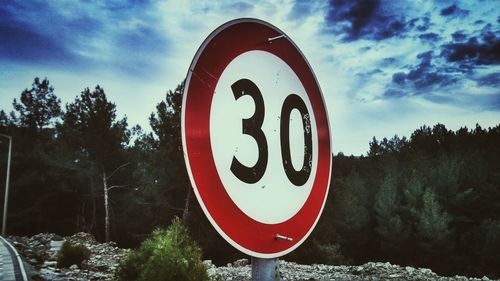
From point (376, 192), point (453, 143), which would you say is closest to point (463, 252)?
point (376, 192)

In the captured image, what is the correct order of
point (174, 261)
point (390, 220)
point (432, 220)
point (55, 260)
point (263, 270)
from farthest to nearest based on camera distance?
point (390, 220)
point (432, 220)
point (55, 260)
point (174, 261)
point (263, 270)

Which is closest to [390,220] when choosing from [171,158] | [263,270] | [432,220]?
[432,220]

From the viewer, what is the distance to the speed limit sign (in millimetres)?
849

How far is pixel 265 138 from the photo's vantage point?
3.35 feet

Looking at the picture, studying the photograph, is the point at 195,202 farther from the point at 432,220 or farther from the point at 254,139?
the point at 254,139

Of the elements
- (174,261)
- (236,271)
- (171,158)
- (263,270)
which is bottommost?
(236,271)

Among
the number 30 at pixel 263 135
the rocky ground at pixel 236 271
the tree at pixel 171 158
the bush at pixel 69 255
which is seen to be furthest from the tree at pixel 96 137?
the number 30 at pixel 263 135

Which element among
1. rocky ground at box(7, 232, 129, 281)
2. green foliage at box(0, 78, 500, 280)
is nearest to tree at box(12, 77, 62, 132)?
green foliage at box(0, 78, 500, 280)

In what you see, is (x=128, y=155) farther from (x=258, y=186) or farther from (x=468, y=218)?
(x=258, y=186)

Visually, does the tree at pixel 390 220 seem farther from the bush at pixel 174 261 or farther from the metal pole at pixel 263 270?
the metal pole at pixel 263 270

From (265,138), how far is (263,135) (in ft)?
0.05

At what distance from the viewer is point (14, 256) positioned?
39.1ft

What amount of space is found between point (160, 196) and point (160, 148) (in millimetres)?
3725

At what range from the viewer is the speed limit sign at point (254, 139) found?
0.85m
